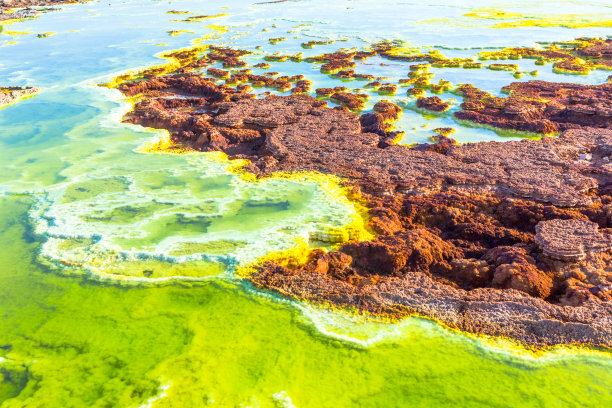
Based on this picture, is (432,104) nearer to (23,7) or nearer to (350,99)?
(350,99)

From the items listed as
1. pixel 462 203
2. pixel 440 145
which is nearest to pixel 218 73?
pixel 440 145

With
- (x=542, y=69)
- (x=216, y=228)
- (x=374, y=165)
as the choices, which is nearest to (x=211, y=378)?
(x=216, y=228)

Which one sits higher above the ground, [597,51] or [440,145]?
[597,51]

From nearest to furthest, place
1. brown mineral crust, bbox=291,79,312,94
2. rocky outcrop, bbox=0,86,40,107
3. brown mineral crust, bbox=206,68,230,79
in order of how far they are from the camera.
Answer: brown mineral crust, bbox=291,79,312,94, rocky outcrop, bbox=0,86,40,107, brown mineral crust, bbox=206,68,230,79

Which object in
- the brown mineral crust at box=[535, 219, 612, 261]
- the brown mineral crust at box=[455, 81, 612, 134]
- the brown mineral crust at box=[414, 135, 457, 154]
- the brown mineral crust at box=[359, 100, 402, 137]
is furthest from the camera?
the brown mineral crust at box=[359, 100, 402, 137]

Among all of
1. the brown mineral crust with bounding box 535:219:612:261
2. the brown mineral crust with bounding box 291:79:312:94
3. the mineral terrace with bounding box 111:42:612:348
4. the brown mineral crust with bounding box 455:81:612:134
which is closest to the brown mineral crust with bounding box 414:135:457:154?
the mineral terrace with bounding box 111:42:612:348

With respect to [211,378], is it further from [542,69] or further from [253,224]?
[542,69]

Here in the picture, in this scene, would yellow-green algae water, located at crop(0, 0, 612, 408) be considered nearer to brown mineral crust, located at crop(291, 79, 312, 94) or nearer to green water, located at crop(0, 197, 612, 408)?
green water, located at crop(0, 197, 612, 408)
